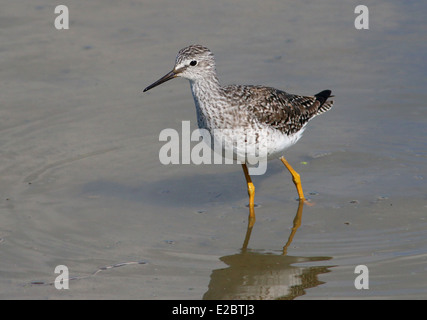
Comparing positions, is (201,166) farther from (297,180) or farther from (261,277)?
(261,277)

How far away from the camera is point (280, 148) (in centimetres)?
973

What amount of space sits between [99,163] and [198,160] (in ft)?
5.02

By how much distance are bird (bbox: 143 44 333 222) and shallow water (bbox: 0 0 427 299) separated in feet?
3.10

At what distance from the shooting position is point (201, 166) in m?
11.1

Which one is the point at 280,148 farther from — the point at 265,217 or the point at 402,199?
the point at 402,199

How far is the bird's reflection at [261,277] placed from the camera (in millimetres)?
8039

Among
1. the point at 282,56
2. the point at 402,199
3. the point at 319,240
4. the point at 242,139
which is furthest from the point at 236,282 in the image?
the point at 282,56

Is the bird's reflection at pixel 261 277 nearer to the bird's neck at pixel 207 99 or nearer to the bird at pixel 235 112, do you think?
the bird at pixel 235 112

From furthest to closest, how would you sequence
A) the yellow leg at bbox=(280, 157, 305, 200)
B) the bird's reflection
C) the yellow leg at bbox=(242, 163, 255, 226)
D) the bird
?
the yellow leg at bbox=(280, 157, 305, 200) < the yellow leg at bbox=(242, 163, 255, 226) < the bird < the bird's reflection

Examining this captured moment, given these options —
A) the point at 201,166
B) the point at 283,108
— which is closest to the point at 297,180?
the point at 283,108

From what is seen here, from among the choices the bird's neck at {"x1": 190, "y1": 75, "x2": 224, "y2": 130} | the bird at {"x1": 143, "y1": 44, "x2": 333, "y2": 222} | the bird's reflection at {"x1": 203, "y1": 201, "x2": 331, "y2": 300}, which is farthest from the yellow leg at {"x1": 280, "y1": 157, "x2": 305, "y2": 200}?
the bird's neck at {"x1": 190, "y1": 75, "x2": 224, "y2": 130}

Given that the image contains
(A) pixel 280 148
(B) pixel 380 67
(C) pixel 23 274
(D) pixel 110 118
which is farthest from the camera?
(B) pixel 380 67

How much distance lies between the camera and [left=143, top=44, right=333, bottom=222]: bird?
30.4ft

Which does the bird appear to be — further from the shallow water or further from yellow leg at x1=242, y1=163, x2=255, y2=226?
the shallow water
